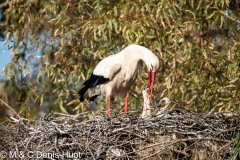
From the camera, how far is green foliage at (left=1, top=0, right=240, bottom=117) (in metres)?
10.8

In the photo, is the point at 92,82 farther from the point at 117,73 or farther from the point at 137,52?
the point at 137,52

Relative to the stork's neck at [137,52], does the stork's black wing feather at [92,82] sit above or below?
below

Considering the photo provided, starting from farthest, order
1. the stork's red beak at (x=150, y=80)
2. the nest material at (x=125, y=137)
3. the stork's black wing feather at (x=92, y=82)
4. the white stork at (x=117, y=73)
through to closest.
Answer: the stork's black wing feather at (x=92, y=82) < the white stork at (x=117, y=73) < the stork's red beak at (x=150, y=80) < the nest material at (x=125, y=137)

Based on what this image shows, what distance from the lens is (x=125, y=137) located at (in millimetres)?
8211

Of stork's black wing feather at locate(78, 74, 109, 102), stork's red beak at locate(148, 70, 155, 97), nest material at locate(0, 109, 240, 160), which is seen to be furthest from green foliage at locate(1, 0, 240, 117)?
nest material at locate(0, 109, 240, 160)

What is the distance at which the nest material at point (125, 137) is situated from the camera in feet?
26.6

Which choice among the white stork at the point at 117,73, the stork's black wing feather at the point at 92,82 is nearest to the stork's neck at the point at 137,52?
the white stork at the point at 117,73

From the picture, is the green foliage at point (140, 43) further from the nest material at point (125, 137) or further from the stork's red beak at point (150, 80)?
the nest material at point (125, 137)

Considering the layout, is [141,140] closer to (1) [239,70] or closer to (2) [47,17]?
(1) [239,70]

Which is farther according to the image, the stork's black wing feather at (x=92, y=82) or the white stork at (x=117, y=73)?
the stork's black wing feather at (x=92, y=82)

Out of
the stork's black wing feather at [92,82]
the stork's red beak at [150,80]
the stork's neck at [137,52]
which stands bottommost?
the stork's black wing feather at [92,82]

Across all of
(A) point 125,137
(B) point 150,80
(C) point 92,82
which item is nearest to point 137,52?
(B) point 150,80

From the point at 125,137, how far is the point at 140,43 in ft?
10.1

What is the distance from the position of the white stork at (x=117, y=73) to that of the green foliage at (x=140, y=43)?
0.52 meters
